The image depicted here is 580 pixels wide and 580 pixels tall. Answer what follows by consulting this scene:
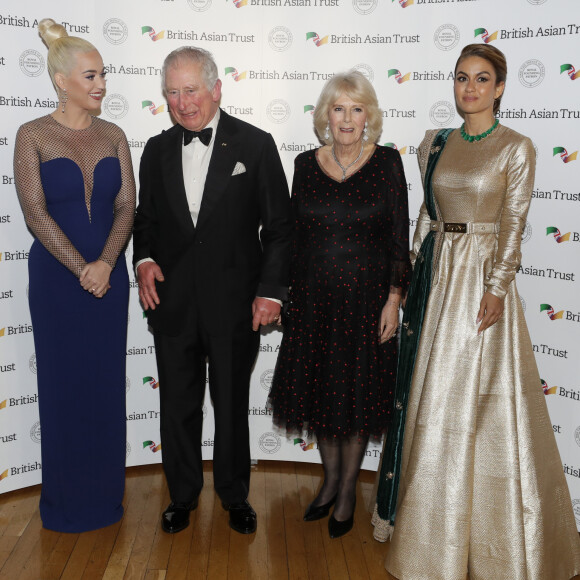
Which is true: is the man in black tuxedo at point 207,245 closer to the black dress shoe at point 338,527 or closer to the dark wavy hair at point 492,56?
the black dress shoe at point 338,527

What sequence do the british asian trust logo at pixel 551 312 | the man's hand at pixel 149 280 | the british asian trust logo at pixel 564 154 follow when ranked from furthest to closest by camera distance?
1. the british asian trust logo at pixel 551 312
2. the british asian trust logo at pixel 564 154
3. the man's hand at pixel 149 280

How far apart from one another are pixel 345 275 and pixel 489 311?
61cm

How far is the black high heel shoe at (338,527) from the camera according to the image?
305 cm

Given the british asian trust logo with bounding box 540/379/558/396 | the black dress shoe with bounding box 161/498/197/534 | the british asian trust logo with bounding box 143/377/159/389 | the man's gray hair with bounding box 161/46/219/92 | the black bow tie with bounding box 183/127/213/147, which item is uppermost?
the man's gray hair with bounding box 161/46/219/92

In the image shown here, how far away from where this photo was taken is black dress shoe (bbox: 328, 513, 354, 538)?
305 cm

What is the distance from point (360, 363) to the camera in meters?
2.85

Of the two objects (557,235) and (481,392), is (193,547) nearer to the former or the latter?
(481,392)

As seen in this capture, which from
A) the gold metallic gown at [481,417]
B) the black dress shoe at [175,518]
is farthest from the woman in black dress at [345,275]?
the black dress shoe at [175,518]

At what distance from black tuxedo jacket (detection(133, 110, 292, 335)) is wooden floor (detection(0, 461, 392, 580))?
0.96m

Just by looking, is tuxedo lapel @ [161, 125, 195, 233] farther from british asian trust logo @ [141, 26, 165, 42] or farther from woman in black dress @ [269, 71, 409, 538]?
british asian trust logo @ [141, 26, 165, 42]

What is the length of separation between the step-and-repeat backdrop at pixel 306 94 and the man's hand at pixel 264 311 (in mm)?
888

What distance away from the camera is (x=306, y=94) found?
140 inches

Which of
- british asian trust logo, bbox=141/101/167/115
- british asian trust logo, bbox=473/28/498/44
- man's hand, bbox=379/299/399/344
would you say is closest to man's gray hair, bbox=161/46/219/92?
british asian trust logo, bbox=141/101/167/115

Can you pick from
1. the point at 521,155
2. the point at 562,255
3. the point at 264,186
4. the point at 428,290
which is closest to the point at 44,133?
the point at 264,186
